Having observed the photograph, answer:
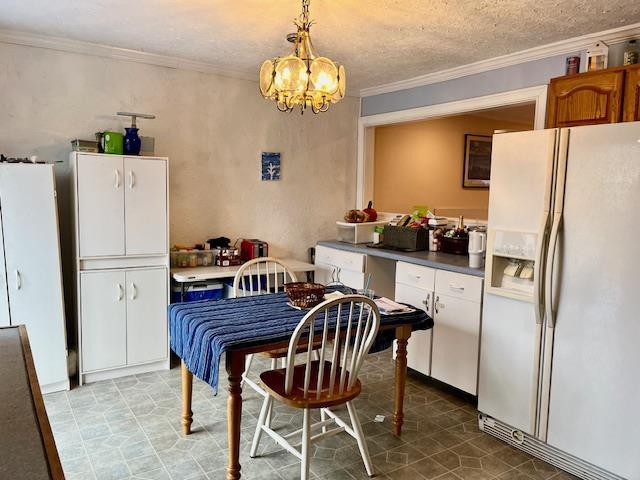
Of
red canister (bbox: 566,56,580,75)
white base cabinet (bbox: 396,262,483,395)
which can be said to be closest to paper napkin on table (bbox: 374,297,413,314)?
white base cabinet (bbox: 396,262,483,395)

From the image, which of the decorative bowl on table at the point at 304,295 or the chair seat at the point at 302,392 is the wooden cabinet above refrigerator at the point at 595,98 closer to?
the decorative bowl on table at the point at 304,295

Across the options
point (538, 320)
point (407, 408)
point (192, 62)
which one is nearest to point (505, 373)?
point (538, 320)

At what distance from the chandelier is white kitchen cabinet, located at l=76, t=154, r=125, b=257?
1518 millimetres

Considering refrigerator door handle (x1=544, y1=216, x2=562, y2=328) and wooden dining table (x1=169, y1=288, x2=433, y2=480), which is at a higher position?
refrigerator door handle (x1=544, y1=216, x2=562, y2=328)

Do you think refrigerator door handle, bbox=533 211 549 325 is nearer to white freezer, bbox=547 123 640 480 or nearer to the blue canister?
white freezer, bbox=547 123 640 480

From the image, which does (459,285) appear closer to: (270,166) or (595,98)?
(595,98)

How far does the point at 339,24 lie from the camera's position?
2.96 m

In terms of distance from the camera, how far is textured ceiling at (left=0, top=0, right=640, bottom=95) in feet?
8.76

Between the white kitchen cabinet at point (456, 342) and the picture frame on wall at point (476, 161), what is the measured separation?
10.6ft

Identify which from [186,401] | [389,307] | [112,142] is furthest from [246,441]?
[112,142]

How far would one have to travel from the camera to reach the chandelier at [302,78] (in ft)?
7.66

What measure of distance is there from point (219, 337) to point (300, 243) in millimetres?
2730

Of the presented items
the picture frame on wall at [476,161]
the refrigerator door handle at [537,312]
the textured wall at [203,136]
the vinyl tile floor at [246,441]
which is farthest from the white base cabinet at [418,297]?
the picture frame on wall at [476,161]

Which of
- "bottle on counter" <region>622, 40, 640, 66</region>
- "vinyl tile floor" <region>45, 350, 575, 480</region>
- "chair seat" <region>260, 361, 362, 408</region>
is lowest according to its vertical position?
"vinyl tile floor" <region>45, 350, 575, 480</region>
